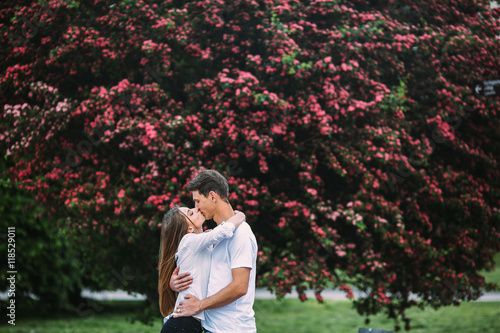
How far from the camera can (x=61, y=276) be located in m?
17.6

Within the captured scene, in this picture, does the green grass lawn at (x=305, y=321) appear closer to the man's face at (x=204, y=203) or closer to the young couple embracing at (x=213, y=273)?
the young couple embracing at (x=213, y=273)

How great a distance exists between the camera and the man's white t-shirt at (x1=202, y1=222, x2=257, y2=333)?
4133 mm

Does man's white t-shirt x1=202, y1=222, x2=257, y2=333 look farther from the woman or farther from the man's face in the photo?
the man's face

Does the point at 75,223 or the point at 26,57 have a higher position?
the point at 26,57

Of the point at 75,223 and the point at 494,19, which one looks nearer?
the point at 75,223

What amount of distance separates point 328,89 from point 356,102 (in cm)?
50

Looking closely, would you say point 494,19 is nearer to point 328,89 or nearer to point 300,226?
point 328,89

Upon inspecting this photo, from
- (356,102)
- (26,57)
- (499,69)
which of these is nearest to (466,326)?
(499,69)

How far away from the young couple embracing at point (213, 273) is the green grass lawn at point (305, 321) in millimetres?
10282

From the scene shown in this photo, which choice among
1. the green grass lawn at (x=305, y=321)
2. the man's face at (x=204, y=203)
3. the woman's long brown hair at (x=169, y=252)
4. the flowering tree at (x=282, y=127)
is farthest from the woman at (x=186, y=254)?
the green grass lawn at (x=305, y=321)

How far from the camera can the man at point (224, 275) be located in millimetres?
4113

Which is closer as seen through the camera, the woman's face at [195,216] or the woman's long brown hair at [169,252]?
the woman's long brown hair at [169,252]

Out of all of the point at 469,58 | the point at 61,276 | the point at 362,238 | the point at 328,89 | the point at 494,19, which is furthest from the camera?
the point at 61,276

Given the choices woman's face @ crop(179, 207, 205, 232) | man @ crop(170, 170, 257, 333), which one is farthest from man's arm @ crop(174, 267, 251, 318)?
woman's face @ crop(179, 207, 205, 232)
